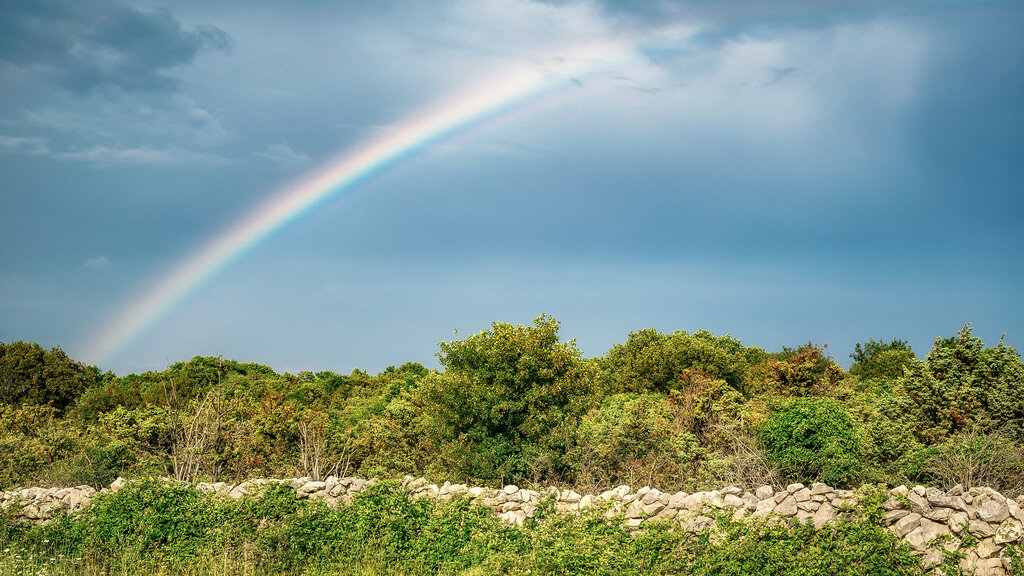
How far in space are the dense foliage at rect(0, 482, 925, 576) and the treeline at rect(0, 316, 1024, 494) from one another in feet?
14.4

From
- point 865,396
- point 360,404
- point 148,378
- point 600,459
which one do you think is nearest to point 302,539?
point 600,459

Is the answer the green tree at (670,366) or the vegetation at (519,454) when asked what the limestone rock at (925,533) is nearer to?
the vegetation at (519,454)

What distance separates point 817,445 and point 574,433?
7.09m

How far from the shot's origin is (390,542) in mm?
10508

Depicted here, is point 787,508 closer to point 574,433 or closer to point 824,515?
point 824,515

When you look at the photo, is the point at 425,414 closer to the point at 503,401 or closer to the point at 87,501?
the point at 503,401

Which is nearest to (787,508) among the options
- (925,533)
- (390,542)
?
(925,533)

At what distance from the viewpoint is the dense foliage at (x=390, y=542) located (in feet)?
28.4

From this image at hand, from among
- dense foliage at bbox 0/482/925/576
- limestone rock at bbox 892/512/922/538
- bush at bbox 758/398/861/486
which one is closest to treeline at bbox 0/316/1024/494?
bush at bbox 758/398/861/486

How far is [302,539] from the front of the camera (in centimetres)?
1079

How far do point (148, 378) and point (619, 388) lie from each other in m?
32.7

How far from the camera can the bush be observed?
14.9m

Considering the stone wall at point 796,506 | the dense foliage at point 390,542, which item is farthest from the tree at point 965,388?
the dense foliage at point 390,542

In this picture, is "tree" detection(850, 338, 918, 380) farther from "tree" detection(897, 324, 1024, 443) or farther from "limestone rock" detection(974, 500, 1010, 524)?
"limestone rock" detection(974, 500, 1010, 524)
